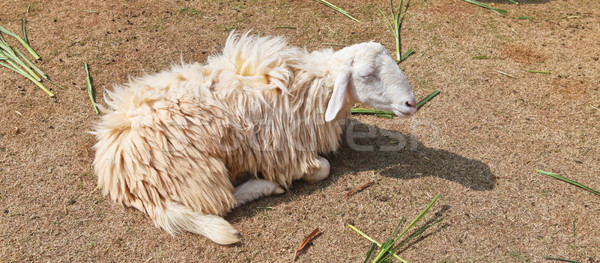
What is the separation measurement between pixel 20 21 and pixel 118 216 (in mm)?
3448

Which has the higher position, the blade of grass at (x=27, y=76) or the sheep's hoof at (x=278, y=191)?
the blade of grass at (x=27, y=76)

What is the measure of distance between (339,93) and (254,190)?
3.36 feet

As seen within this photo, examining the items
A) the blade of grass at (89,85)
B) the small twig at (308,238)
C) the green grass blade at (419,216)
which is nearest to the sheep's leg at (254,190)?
the small twig at (308,238)

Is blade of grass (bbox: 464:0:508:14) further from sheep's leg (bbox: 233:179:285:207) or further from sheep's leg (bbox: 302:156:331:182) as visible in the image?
sheep's leg (bbox: 233:179:285:207)

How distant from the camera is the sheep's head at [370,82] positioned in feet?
11.8

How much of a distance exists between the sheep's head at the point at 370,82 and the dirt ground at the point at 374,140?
2.36 ft

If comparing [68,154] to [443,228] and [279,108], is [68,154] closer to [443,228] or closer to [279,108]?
[279,108]

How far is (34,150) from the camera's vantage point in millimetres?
4141

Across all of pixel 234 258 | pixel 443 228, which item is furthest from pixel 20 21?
pixel 443 228

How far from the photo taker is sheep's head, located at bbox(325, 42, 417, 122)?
3586mm

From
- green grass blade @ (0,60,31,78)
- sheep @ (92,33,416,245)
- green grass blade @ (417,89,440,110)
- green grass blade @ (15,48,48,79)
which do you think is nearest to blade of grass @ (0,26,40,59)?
green grass blade @ (15,48,48,79)

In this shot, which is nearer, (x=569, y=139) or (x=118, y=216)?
(x=118, y=216)

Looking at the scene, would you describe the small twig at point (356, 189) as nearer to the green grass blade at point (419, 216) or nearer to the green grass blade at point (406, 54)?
the green grass blade at point (419, 216)

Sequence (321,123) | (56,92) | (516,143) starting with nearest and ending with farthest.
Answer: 1. (321,123)
2. (516,143)
3. (56,92)
